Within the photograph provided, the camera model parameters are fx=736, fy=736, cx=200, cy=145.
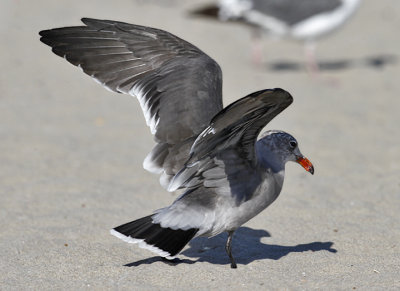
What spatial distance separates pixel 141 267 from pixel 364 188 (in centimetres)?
276

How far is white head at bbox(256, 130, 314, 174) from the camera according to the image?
5066mm

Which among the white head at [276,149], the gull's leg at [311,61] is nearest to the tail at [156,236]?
the white head at [276,149]

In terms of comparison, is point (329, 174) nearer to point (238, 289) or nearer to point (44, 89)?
point (238, 289)

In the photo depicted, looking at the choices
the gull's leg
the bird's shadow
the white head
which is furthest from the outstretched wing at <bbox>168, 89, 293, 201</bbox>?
the gull's leg

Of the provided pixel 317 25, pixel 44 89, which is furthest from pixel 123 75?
pixel 317 25

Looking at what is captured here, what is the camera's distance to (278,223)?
19.8ft

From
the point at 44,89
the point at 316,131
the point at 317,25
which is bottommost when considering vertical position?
the point at 316,131

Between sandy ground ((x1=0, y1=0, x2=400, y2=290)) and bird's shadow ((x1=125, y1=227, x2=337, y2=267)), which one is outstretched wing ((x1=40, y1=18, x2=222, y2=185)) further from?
sandy ground ((x1=0, y1=0, x2=400, y2=290))

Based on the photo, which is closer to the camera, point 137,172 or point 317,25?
point 137,172

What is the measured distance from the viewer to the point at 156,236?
4672 millimetres

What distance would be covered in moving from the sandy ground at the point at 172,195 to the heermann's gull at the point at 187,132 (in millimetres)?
377

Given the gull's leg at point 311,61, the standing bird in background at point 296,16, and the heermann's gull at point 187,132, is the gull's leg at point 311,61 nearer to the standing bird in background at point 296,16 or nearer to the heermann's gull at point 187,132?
the standing bird in background at point 296,16

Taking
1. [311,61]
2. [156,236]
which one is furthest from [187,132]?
[311,61]

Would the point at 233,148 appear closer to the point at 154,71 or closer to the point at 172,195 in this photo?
the point at 154,71
